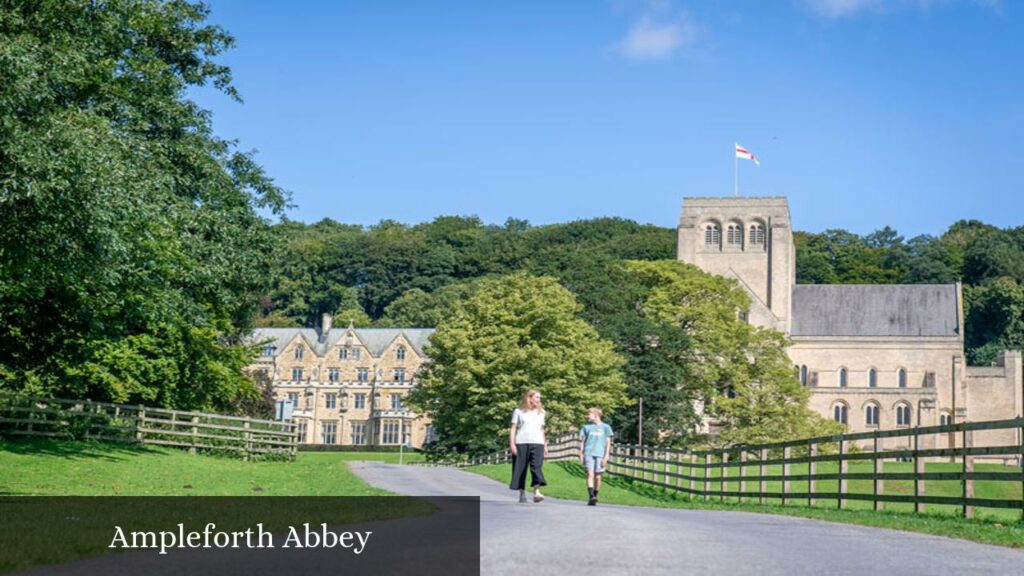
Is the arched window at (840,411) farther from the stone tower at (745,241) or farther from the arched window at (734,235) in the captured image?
the arched window at (734,235)

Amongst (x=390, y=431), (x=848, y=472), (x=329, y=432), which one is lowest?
(x=329, y=432)

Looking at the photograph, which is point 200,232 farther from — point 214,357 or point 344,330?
point 344,330

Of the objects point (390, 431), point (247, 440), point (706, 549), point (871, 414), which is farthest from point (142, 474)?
point (390, 431)

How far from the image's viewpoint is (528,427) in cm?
1828

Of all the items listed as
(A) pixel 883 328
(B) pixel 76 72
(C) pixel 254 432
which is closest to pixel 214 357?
(C) pixel 254 432

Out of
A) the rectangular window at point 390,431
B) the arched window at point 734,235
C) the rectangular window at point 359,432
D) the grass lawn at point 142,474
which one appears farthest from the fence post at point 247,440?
the rectangular window at point 359,432

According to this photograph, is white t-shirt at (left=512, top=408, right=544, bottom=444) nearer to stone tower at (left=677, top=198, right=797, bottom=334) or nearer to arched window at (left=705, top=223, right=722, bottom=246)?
stone tower at (left=677, top=198, right=797, bottom=334)

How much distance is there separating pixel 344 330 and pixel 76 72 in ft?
296

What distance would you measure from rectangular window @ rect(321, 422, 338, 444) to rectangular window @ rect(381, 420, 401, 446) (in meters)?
4.45

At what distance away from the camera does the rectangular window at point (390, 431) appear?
108 meters

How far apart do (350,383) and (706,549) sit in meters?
101

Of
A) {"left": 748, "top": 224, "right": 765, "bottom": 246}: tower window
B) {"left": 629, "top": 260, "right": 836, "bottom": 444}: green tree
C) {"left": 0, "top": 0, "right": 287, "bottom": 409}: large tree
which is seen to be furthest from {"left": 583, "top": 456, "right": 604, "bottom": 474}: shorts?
{"left": 748, "top": 224, "right": 765, "bottom": 246}: tower window

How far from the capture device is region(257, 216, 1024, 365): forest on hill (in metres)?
125

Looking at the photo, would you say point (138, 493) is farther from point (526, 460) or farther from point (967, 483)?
point (967, 483)
